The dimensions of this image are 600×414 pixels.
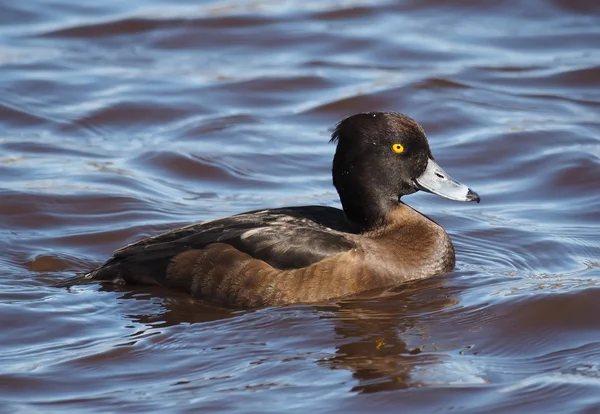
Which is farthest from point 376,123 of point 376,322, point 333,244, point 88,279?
point 88,279

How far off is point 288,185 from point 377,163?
85.4 inches

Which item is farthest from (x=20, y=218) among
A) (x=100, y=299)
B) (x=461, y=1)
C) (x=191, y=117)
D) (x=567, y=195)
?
(x=461, y=1)

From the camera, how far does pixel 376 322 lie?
6.59 m

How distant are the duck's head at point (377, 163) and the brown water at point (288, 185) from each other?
1.98 feet

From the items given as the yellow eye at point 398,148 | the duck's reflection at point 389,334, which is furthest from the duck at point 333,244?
the duck's reflection at point 389,334

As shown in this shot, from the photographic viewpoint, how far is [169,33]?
44.1ft

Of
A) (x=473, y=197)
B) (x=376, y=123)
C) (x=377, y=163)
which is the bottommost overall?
(x=473, y=197)

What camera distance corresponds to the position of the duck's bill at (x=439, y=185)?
291 inches

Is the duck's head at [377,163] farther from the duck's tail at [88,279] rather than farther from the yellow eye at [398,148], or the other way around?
the duck's tail at [88,279]

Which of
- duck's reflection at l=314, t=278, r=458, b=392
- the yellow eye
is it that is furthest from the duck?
duck's reflection at l=314, t=278, r=458, b=392

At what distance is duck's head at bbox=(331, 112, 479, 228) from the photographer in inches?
283

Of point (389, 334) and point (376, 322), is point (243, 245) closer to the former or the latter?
point (376, 322)

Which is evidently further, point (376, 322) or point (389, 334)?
point (376, 322)

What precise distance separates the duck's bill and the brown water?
0.49 m
